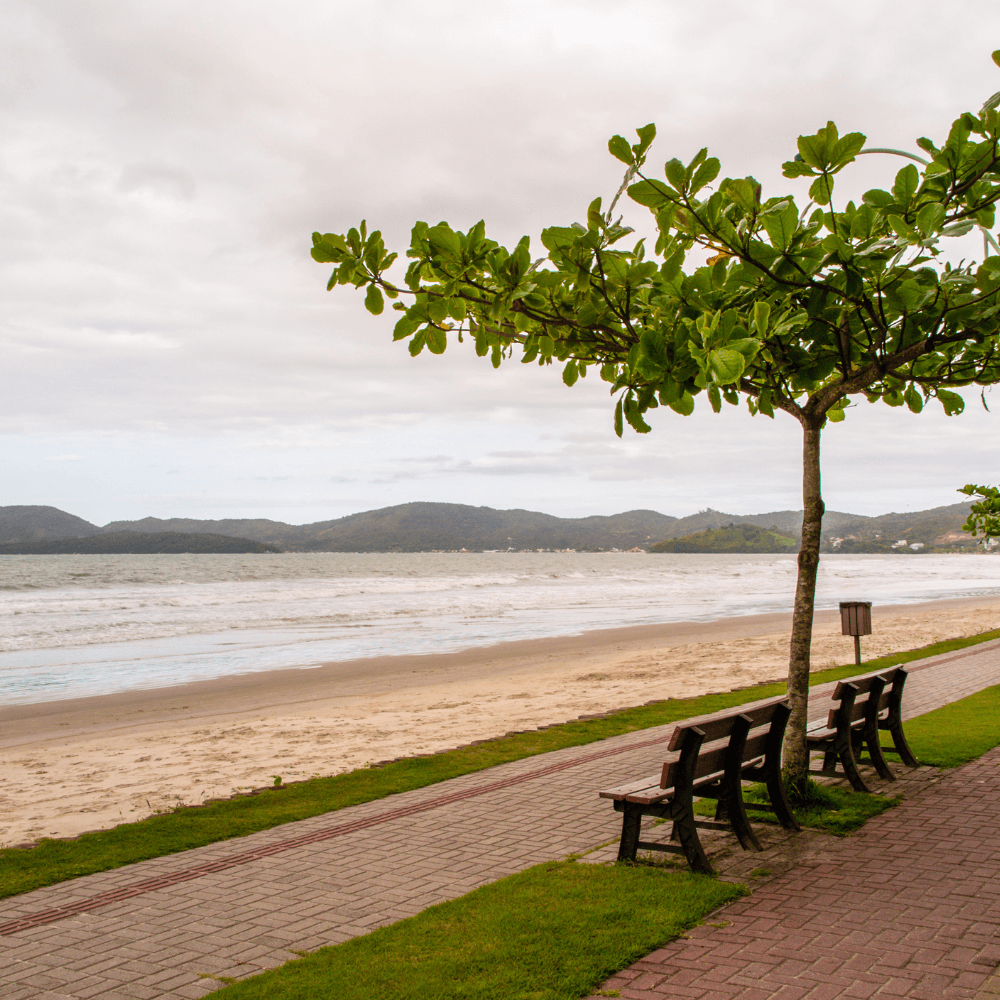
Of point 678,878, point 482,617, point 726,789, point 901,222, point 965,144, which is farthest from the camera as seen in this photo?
point 482,617

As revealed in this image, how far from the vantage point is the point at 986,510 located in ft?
41.2

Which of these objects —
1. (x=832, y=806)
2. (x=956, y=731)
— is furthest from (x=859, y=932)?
(x=956, y=731)

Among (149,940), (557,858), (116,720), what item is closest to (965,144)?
(557,858)

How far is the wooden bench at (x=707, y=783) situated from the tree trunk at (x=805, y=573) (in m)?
0.49

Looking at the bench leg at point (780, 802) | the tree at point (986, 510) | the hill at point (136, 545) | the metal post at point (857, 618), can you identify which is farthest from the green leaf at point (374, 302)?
the hill at point (136, 545)

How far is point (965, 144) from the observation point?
12.8 ft

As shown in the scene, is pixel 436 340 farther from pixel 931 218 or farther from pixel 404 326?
pixel 931 218

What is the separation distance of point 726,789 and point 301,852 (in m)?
2.73

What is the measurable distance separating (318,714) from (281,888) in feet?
26.4

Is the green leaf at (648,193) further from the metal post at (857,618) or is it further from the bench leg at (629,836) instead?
the metal post at (857,618)

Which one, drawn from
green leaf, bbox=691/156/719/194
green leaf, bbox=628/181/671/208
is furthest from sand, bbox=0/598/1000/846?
green leaf, bbox=691/156/719/194

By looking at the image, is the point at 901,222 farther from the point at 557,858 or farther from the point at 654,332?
the point at 557,858

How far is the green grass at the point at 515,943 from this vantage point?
3391mm

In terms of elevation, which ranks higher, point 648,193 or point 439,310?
point 648,193
